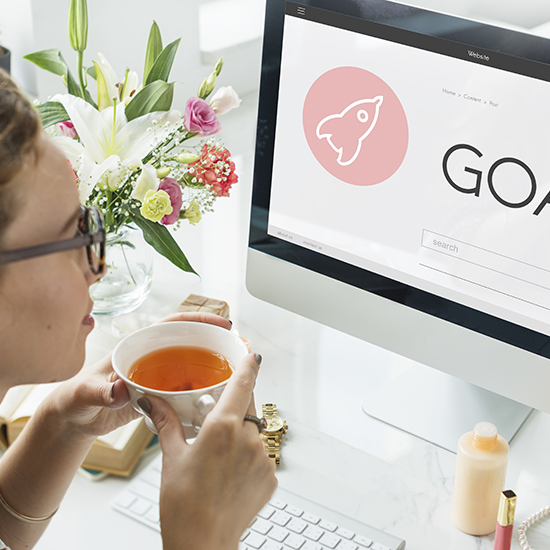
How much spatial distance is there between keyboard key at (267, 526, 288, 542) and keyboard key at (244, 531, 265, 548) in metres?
0.01

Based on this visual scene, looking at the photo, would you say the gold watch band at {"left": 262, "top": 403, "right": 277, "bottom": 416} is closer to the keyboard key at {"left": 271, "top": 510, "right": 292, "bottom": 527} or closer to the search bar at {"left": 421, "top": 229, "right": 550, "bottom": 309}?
the keyboard key at {"left": 271, "top": 510, "right": 292, "bottom": 527}

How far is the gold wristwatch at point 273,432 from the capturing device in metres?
0.84

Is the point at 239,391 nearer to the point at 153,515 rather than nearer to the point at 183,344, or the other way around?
the point at 183,344

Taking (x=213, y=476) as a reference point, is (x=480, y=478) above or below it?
below

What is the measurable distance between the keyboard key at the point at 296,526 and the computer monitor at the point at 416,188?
21 centimetres

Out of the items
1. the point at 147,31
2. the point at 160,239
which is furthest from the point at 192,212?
the point at 147,31

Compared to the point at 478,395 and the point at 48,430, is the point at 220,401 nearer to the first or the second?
the point at 48,430

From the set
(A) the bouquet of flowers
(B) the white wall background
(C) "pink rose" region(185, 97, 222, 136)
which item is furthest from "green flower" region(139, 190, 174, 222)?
(B) the white wall background

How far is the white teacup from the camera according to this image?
0.59 m

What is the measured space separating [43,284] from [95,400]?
20 cm

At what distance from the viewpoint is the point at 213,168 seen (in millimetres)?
964

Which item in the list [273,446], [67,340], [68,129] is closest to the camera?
[67,340]

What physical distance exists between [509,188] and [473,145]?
0.06 m

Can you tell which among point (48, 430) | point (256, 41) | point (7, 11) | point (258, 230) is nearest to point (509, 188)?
point (258, 230)
